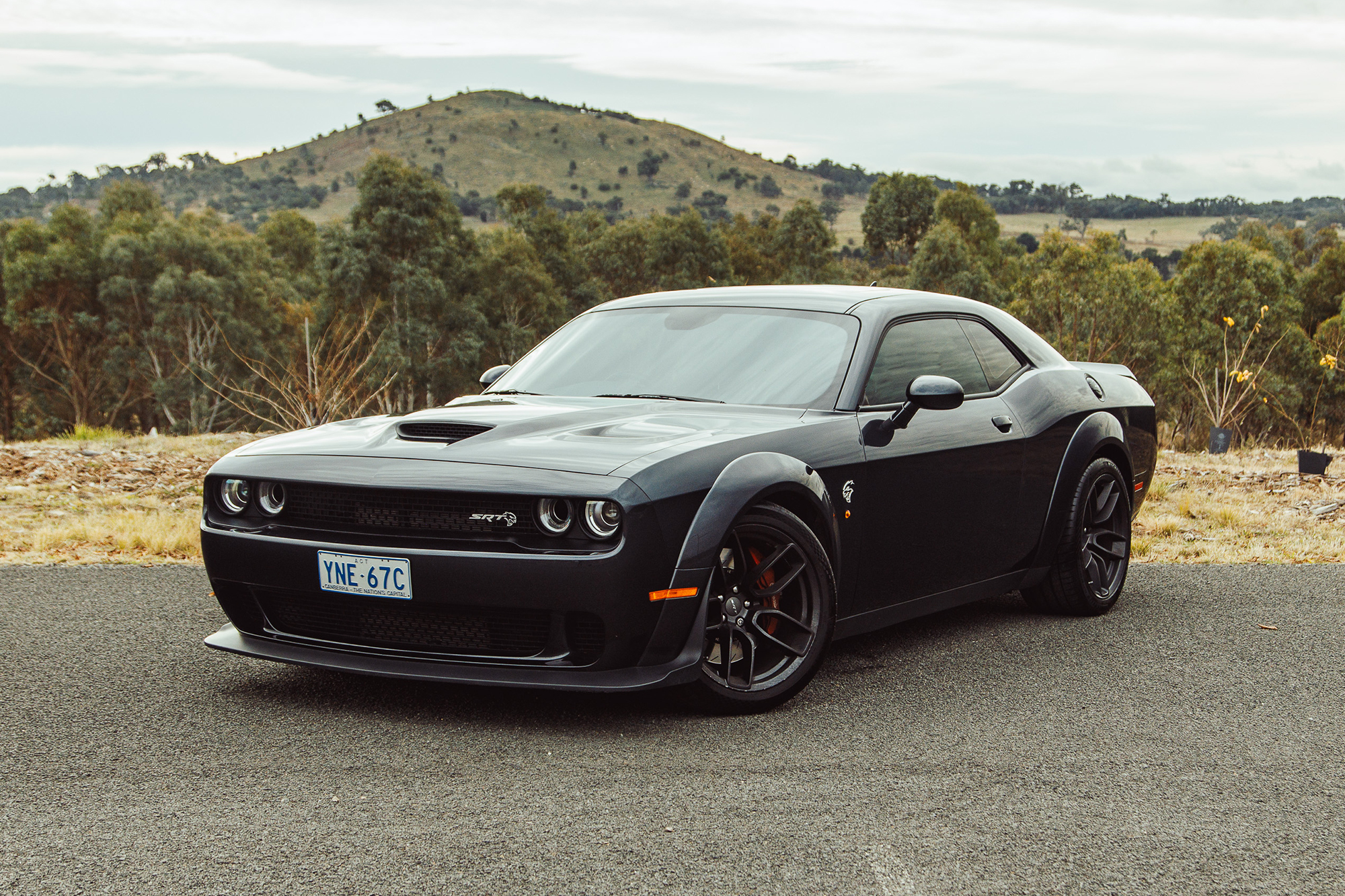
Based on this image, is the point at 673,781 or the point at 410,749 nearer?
the point at 673,781

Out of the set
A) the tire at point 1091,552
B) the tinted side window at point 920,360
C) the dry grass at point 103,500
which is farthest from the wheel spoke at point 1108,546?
the dry grass at point 103,500

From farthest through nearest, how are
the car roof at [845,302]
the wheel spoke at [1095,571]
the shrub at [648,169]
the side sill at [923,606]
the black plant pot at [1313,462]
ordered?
the shrub at [648,169]
the black plant pot at [1313,462]
the wheel spoke at [1095,571]
the car roof at [845,302]
the side sill at [923,606]

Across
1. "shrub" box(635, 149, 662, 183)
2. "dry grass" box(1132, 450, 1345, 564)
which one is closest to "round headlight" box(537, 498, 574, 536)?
"dry grass" box(1132, 450, 1345, 564)

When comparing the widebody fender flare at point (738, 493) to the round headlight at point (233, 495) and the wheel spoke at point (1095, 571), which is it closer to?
the round headlight at point (233, 495)

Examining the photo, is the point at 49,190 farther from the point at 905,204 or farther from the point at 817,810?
the point at 817,810

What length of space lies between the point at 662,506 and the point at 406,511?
81 centimetres

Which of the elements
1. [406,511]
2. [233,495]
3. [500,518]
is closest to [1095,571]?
[500,518]

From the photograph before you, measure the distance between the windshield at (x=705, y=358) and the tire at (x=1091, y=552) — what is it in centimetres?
167

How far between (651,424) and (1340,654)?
3.23 m

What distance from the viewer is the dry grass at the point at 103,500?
788 cm

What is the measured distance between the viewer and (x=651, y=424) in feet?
14.1

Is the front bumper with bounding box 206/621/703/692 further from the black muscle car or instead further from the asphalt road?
the asphalt road

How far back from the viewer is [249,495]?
A: 4.23 m

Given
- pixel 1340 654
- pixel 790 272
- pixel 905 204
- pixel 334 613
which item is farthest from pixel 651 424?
pixel 905 204
